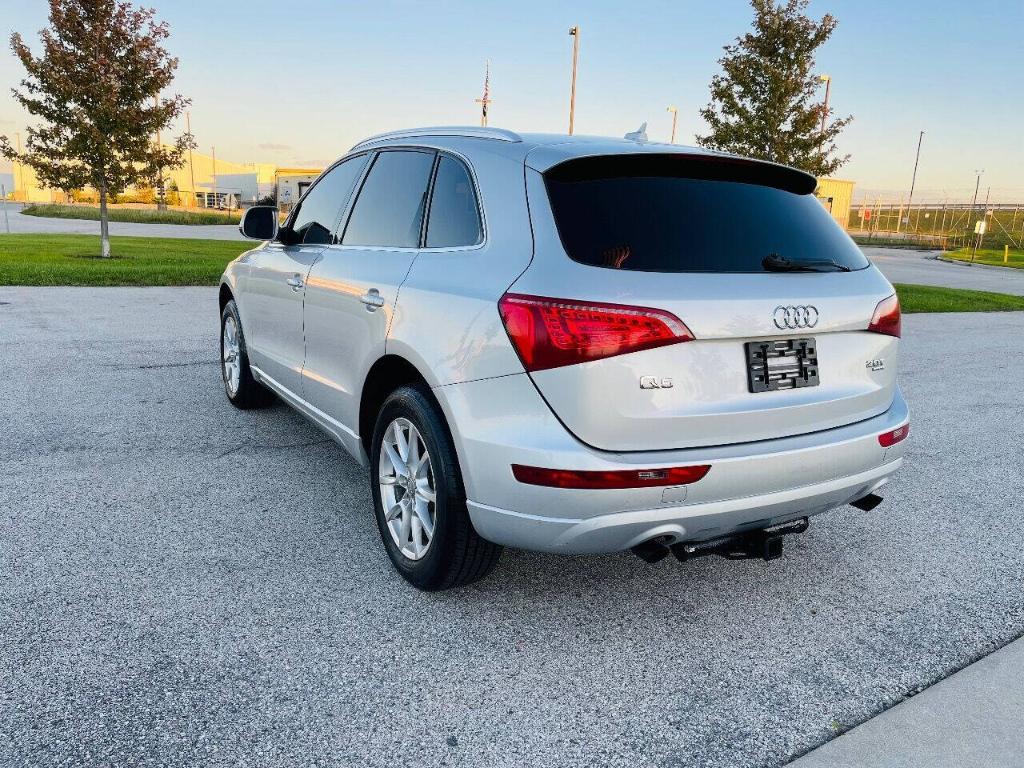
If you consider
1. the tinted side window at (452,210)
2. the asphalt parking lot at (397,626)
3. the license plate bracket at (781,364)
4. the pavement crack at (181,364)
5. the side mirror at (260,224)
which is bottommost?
the asphalt parking lot at (397,626)

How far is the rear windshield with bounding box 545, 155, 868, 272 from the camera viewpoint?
8.90 ft

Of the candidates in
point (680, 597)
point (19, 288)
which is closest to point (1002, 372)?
point (680, 597)

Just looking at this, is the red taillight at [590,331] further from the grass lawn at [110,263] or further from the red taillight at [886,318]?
the grass lawn at [110,263]

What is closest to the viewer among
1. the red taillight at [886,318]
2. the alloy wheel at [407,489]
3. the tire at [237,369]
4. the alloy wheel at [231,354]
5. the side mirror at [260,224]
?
the red taillight at [886,318]

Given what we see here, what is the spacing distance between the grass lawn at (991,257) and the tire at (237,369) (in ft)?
133

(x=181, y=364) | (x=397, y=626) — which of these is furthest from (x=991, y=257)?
(x=397, y=626)

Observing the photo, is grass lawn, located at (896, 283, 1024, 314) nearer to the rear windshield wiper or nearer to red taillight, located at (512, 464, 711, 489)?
the rear windshield wiper

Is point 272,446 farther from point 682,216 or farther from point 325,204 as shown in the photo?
point 682,216

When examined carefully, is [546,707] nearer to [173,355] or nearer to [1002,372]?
[173,355]

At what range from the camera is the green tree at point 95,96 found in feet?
54.6

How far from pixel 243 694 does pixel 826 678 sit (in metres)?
1.91

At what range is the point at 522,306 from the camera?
Answer: 2604 mm

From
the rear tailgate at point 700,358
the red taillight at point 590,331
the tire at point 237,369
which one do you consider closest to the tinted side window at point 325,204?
the tire at point 237,369

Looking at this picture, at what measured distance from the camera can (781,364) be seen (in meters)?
2.77
